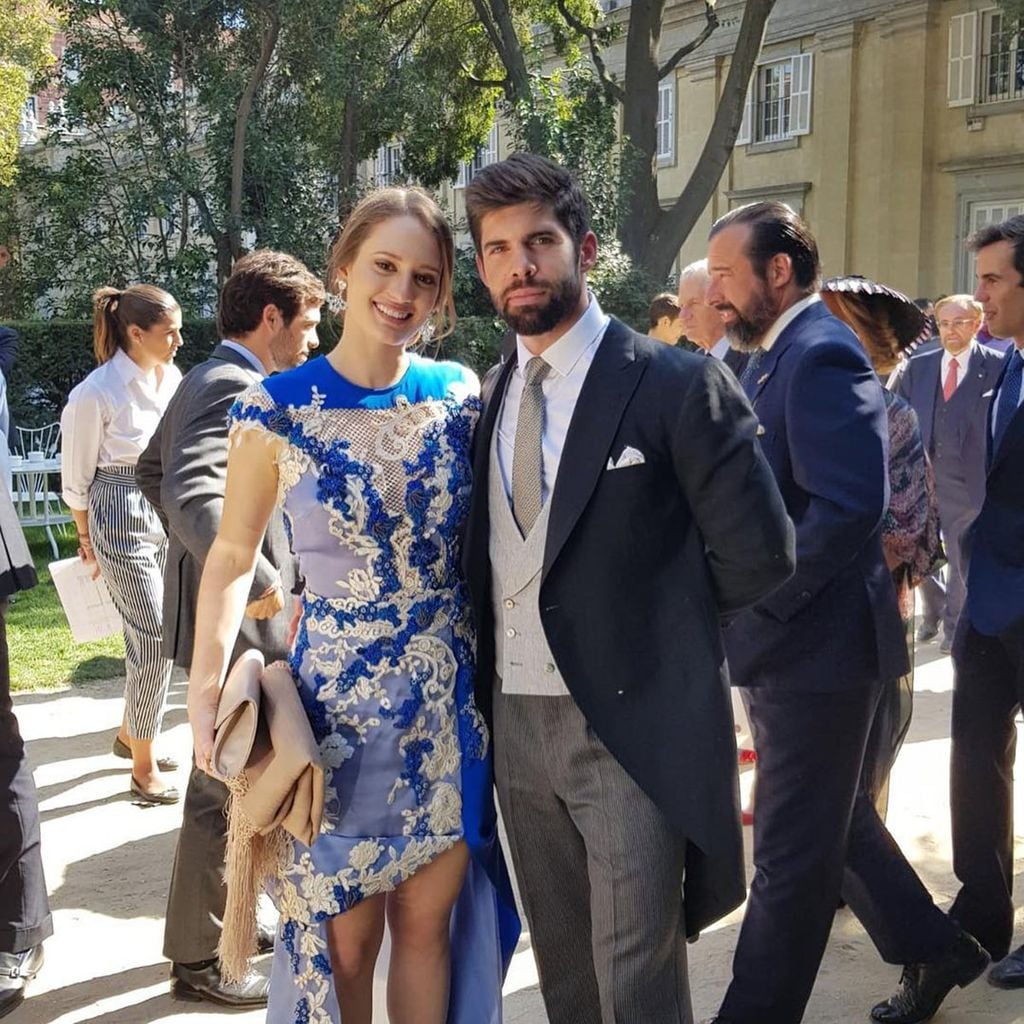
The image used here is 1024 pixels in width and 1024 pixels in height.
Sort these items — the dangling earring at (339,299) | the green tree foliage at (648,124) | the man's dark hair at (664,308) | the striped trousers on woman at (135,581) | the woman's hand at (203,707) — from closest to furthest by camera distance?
1. the woman's hand at (203,707)
2. the dangling earring at (339,299)
3. the striped trousers on woman at (135,581)
4. the man's dark hair at (664,308)
5. the green tree foliage at (648,124)

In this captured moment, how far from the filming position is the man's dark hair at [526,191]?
2549mm

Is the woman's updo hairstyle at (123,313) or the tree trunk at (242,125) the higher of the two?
the tree trunk at (242,125)

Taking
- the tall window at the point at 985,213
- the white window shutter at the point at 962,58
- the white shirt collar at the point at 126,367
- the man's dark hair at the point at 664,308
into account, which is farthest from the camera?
the white window shutter at the point at 962,58

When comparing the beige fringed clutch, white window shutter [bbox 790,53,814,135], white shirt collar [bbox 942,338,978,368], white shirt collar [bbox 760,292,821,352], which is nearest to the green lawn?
the beige fringed clutch

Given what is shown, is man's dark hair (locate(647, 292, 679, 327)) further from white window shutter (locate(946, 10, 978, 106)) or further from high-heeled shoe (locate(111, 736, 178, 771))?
white window shutter (locate(946, 10, 978, 106))

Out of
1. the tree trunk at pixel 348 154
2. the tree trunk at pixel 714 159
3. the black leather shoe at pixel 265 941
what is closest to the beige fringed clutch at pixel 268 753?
the black leather shoe at pixel 265 941

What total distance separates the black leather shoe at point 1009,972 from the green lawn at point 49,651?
567cm

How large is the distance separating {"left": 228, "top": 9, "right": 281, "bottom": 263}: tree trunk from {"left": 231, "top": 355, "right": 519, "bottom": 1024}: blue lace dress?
1695 centimetres

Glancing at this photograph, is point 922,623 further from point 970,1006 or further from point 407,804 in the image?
point 407,804

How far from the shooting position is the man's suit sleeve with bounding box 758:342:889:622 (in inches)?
118

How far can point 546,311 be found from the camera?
8.43 feet

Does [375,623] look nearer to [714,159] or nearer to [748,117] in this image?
[714,159]

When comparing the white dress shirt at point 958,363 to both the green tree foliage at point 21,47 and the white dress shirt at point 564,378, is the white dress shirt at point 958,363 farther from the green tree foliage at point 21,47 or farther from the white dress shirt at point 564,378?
the green tree foliage at point 21,47

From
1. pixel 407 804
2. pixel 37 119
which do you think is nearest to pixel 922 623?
pixel 407 804
